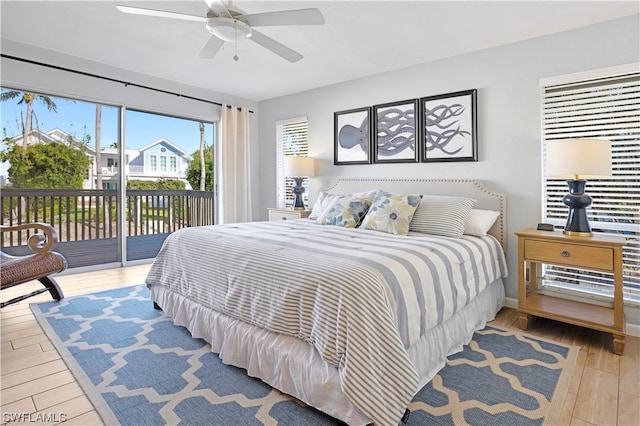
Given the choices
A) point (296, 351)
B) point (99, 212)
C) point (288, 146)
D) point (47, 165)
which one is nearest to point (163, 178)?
point (99, 212)

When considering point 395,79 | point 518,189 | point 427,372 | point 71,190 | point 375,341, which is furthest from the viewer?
point 71,190

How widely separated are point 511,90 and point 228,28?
8.23 ft

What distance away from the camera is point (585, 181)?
2.53m

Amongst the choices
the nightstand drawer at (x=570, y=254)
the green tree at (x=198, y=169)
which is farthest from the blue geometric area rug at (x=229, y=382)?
the green tree at (x=198, y=169)

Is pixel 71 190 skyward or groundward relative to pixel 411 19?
groundward

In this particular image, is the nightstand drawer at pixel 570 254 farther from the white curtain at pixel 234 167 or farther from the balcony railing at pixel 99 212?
the balcony railing at pixel 99 212

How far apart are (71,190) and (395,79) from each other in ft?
14.0

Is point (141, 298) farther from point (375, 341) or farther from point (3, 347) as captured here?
point (375, 341)

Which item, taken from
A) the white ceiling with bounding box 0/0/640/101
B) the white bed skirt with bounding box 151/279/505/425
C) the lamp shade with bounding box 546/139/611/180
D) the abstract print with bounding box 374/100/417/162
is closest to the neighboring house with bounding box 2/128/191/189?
the white ceiling with bounding box 0/0/640/101

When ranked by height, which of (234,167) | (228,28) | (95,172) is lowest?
(95,172)

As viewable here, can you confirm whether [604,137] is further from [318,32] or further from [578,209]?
[318,32]

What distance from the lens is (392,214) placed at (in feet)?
9.27

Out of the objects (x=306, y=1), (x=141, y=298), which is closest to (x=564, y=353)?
(x=306, y=1)

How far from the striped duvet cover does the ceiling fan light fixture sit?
54.8 inches
